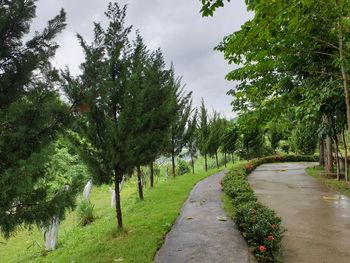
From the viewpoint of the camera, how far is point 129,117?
7.57m

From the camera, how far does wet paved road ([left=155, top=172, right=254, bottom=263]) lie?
567 centimetres

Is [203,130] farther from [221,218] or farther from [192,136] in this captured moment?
[221,218]

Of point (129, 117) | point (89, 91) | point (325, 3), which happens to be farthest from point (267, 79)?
point (89, 91)

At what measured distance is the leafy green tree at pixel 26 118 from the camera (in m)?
4.04

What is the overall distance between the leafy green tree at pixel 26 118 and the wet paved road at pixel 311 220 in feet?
14.0

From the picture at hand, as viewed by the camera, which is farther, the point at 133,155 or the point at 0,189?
the point at 133,155

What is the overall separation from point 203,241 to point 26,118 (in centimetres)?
419

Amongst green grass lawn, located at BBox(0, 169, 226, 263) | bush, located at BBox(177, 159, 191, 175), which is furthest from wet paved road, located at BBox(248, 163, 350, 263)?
bush, located at BBox(177, 159, 191, 175)

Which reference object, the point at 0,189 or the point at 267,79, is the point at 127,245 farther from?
the point at 267,79

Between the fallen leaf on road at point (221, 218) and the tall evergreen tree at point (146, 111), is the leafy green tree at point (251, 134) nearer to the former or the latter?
the tall evergreen tree at point (146, 111)

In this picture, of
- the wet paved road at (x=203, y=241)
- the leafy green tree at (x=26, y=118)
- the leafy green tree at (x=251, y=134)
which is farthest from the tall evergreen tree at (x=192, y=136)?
the leafy green tree at (x=26, y=118)

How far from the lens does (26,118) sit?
4.41 meters

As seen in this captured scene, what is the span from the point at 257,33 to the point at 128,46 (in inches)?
181

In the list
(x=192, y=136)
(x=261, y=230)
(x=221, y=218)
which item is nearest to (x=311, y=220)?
(x=221, y=218)
